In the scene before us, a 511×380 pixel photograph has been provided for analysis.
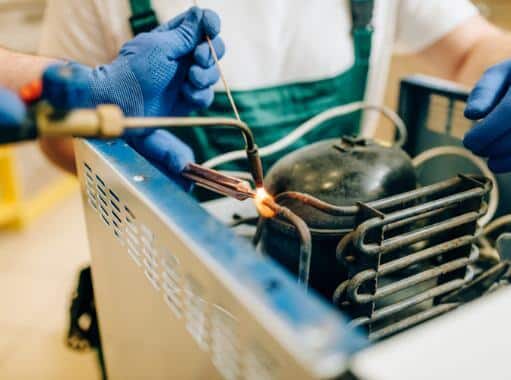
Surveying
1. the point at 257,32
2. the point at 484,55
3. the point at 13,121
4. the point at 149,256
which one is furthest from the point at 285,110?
the point at 13,121

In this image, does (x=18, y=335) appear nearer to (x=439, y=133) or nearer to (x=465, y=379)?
(x=439, y=133)

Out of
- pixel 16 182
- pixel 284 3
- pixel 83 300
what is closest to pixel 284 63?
pixel 284 3

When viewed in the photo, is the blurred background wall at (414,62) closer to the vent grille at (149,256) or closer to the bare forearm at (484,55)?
the bare forearm at (484,55)

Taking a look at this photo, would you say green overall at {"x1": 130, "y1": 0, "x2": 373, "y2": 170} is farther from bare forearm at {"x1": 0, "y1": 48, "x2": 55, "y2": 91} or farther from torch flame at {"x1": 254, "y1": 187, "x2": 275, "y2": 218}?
torch flame at {"x1": 254, "y1": 187, "x2": 275, "y2": 218}

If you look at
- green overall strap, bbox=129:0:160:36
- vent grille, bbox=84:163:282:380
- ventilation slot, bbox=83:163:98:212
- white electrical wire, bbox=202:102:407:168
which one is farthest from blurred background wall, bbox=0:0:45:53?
vent grille, bbox=84:163:282:380

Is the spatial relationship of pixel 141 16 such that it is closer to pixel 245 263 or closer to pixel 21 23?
pixel 245 263

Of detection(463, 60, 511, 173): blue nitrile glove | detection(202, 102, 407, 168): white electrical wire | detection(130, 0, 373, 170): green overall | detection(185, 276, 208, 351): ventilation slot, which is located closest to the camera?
detection(185, 276, 208, 351): ventilation slot

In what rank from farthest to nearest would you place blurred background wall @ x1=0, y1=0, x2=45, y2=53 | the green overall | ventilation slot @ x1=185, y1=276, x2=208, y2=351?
1. blurred background wall @ x1=0, y1=0, x2=45, y2=53
2. the green overall
3. ventilation slot @ x1=185, y1=276, x2=208, y2=351

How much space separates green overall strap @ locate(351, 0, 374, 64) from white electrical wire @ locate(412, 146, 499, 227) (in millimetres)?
295

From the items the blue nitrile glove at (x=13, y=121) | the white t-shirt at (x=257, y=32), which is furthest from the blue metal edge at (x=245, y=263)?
the white t-shirt at (x=257, y=32)

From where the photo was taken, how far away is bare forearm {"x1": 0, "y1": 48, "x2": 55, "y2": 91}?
74 cm

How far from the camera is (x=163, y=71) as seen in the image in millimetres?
693

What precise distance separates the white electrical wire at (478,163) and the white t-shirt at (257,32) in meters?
0.32

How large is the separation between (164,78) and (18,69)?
0.24 meters
